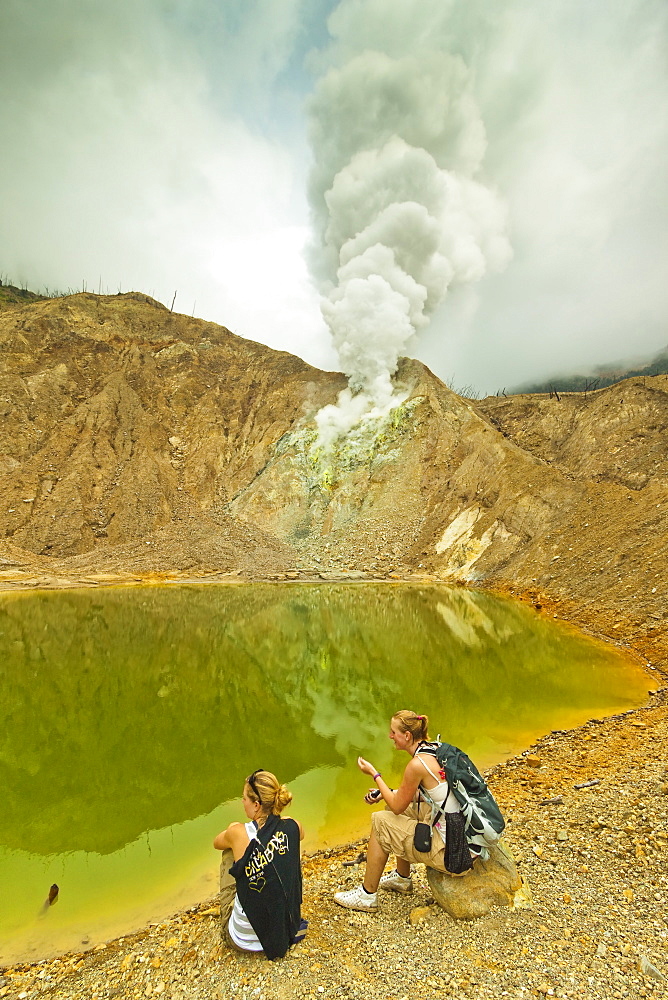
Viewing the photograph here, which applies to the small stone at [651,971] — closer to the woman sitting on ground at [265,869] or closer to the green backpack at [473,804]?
the green backpack at [473,804]

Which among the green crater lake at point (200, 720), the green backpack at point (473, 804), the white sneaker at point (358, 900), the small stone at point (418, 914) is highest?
the green backpack at point (473, 804)

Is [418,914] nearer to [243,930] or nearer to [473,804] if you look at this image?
[473,804]

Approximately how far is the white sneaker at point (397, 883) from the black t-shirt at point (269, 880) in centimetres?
129

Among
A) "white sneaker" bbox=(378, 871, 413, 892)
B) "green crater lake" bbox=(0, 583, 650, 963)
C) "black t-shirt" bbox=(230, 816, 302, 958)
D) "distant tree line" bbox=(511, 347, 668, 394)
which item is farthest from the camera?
"distant tree line" bbox=(511, 347, 668, 394)

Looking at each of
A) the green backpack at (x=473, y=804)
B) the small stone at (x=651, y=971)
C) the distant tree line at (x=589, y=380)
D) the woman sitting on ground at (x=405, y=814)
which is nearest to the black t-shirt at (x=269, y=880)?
the woman sitting on ground at (x=405, y=814)

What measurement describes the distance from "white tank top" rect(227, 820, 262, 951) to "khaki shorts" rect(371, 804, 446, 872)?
116 cm

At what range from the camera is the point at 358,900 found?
407cm

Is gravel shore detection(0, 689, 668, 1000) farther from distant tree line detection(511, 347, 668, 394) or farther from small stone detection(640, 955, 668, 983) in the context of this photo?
distant tree line detection(511, 347, 668, 394)

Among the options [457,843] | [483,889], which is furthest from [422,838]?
[483,889]

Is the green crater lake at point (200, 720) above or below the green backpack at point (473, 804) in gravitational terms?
below

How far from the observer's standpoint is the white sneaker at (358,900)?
4.02 metres

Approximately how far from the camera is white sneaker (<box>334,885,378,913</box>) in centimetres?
402

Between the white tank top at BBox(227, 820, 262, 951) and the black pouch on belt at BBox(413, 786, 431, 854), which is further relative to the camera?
the black pouch on belt at BBox(413, 786, 431, 854)

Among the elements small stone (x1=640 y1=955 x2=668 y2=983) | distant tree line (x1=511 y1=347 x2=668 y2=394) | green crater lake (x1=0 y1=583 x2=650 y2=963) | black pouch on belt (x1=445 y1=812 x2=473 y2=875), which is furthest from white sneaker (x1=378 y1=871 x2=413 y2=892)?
distant tree line (x1=511 y1=347 x2=668 y2=394)
